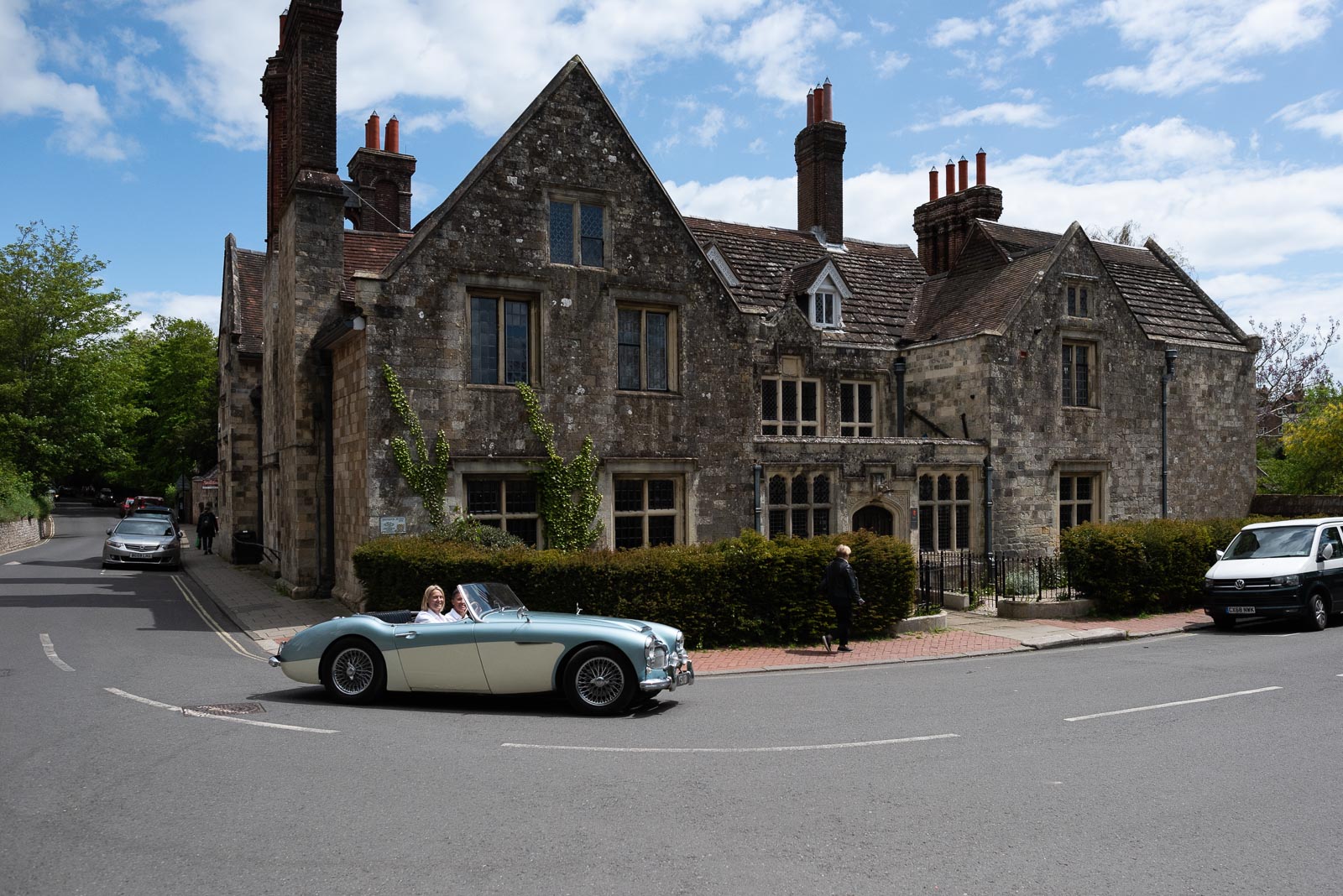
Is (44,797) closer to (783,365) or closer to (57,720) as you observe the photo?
(57,720)

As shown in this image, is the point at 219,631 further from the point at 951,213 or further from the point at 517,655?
the point at 951,213

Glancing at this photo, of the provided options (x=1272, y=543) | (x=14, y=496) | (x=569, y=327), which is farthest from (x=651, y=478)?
(x=14, y=496)

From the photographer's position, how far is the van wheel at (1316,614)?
54.4 ft

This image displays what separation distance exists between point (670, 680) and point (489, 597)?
2252 mm

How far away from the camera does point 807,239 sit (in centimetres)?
2845

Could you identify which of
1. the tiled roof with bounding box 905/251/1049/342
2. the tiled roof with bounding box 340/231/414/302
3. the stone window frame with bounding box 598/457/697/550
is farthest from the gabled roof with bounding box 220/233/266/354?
the tiled roof with bounding box 905/251/1049/342

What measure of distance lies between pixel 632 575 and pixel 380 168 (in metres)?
17.7

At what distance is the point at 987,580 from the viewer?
2161 cm

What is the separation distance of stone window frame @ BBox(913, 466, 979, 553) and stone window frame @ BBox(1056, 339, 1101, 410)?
397 centimetres

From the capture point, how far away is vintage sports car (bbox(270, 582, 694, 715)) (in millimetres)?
10000

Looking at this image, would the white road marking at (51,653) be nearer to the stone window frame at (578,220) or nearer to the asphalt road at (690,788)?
the asphalt road at (690,788)

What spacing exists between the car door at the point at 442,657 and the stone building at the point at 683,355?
6764mm

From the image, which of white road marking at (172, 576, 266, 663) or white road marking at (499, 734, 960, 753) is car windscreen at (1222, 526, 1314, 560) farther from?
white road marking at (172, 576, 266, 663)

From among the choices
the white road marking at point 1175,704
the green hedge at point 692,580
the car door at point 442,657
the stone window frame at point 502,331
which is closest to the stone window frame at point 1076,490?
the green hedge at point 692,580
